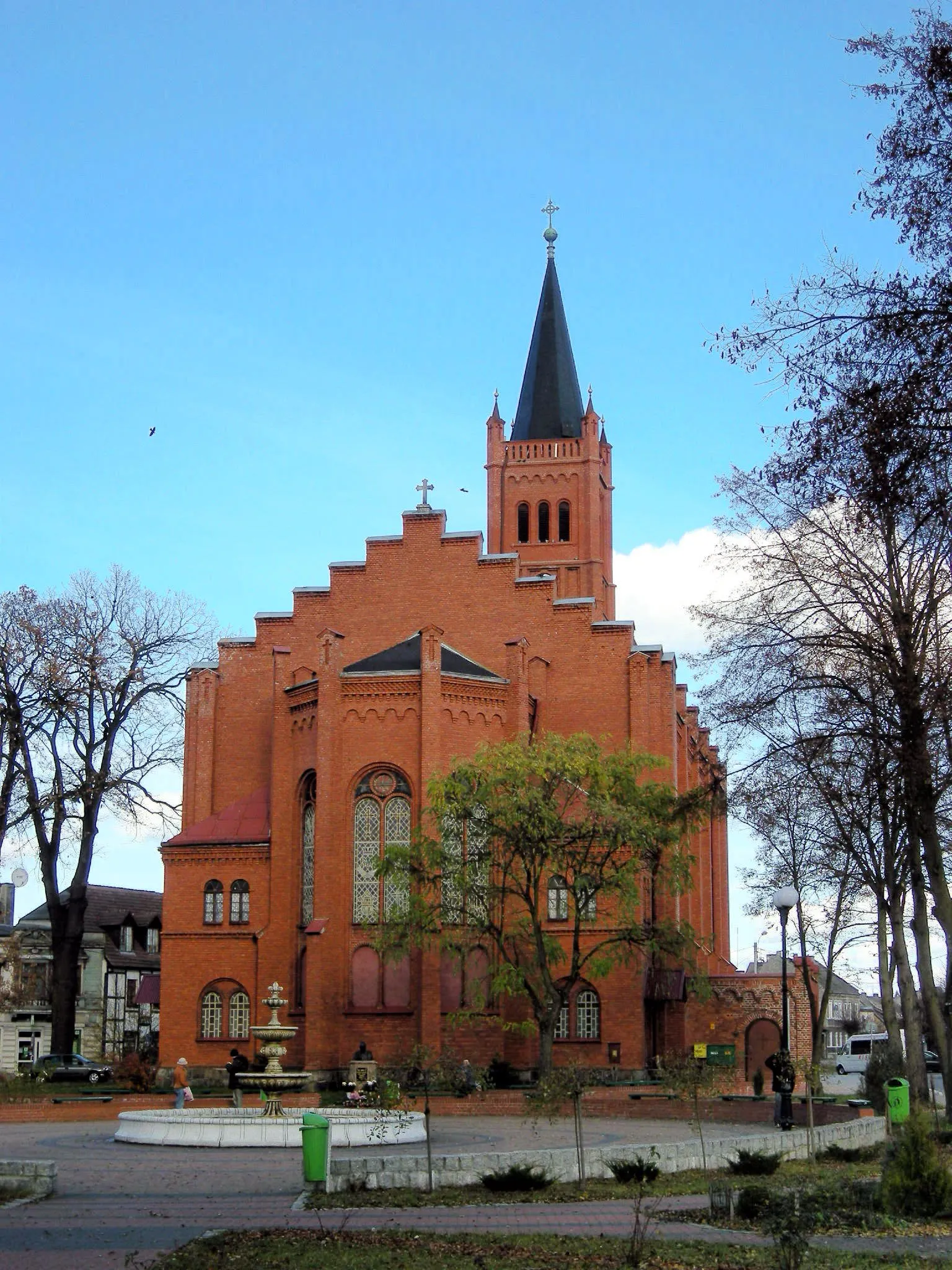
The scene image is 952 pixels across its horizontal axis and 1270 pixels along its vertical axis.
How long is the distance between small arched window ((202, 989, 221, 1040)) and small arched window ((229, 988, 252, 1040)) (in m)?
0.43

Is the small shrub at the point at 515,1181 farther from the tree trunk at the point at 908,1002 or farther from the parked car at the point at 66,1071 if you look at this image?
the parked car at the point at 66,1071

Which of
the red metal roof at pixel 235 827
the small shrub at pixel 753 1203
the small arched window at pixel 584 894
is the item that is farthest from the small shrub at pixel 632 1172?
the red metal roof at pixel 235 827

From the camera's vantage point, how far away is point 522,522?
7912cm

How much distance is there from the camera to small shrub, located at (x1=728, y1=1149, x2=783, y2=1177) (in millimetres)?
22266

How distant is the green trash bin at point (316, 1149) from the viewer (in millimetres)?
19906

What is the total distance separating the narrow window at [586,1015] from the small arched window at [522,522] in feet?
117

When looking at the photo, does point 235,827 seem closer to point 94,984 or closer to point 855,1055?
point 94,984

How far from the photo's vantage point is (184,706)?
→ 53344mm

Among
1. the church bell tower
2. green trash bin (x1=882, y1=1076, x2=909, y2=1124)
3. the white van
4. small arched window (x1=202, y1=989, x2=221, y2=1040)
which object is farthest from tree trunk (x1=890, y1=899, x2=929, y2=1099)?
the white van

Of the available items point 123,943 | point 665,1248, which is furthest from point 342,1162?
point 123,943

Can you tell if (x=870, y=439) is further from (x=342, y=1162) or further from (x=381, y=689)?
(x=381, y=689)

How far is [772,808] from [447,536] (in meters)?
20.0

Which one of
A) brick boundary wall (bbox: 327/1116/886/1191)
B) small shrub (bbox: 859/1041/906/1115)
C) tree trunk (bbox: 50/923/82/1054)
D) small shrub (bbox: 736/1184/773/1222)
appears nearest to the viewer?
small shrub (bbox: 736/1184/773/1222)

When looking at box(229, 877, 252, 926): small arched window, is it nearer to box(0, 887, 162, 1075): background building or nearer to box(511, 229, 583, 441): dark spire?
box(0, 887, 162, 1075): background building
